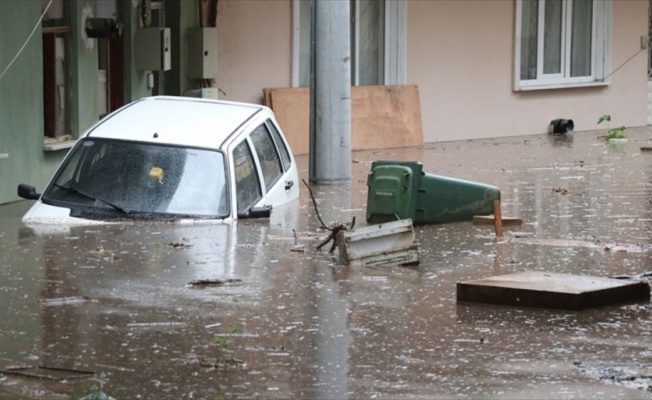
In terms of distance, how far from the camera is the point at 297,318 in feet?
30.0

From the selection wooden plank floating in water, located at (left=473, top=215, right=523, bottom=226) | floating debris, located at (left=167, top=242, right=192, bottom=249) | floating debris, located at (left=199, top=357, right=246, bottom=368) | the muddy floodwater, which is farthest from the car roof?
floating debris, located at (left=199, top=357, right=246, bottom=368)

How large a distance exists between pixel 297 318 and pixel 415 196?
15.3 ft

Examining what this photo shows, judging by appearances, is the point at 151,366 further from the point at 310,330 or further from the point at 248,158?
the point at 248,158

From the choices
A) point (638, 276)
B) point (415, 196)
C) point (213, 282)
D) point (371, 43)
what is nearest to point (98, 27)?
point (415, 196)

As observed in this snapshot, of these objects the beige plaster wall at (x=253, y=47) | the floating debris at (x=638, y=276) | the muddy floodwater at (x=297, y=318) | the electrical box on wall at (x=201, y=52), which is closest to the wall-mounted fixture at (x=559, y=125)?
the beige plaster wall at (x=253, y=47)

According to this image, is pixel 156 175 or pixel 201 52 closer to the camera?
pixel 156 175

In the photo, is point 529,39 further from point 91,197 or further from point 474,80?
point 91,197

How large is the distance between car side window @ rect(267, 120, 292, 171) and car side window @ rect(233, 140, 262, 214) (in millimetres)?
835

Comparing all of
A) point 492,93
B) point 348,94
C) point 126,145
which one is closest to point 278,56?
point 348,94

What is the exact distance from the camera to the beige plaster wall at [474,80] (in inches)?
973

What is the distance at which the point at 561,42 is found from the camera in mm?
27906

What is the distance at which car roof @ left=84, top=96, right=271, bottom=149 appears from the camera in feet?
43.1

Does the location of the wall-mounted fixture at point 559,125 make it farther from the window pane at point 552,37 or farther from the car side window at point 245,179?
the car side window at point 245,179

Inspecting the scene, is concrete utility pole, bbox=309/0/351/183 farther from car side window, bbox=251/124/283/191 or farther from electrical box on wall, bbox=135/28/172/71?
car side window, bbox=251/124/283/191
